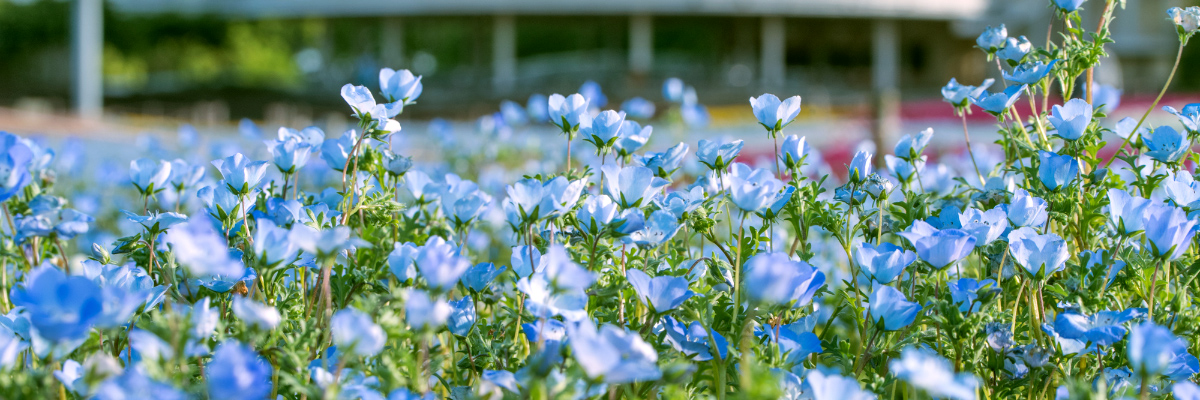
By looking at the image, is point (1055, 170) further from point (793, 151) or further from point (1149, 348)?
point (1149, 348)

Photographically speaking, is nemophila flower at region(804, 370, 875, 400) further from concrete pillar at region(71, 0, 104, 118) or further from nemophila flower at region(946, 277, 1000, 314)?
concrete pillar at region(71, 0, 104, 118)

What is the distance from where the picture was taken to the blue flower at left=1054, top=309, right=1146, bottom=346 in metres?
1.03

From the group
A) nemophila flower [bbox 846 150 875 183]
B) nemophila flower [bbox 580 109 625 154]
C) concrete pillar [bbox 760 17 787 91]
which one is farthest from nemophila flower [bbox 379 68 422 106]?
concrete pillar [bbox 760 17 787 91]

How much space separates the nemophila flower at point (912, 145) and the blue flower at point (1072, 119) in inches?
9.3

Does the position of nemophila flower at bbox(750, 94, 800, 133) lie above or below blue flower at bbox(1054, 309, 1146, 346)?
above

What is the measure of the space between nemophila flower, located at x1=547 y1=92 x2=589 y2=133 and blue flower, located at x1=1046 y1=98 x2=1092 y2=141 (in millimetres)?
→ 720

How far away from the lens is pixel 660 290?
3.39 feet

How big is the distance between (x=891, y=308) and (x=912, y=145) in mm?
642

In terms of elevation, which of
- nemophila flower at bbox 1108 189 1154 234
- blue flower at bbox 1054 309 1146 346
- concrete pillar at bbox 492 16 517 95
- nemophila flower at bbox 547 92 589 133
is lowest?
concrete pillar at bbox 492 16 517 95

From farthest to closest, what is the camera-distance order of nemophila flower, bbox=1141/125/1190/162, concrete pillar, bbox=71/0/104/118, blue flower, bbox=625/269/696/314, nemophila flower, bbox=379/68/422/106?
concrete pillar, bbox=71/0/104/118 → nemophila flower, bbox=379/68/422/106 → nemophila flower, bbox=1141/125/1190/162 → blue flower, bbox=625/269/696/314

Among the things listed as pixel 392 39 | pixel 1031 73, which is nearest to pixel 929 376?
pixel 1031 73

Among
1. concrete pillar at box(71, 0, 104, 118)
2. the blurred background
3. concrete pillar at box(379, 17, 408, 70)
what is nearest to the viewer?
concrete pillar at box(71, 0, 104, 118)

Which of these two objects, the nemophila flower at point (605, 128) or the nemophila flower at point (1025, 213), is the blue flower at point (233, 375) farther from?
the nemophila flower at point (1025, 213)

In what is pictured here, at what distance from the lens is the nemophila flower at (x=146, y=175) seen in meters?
1.44
